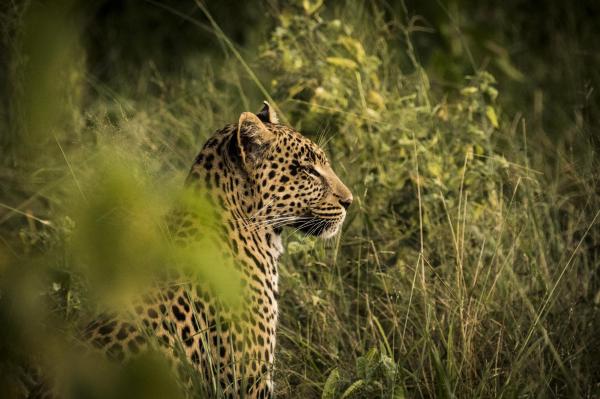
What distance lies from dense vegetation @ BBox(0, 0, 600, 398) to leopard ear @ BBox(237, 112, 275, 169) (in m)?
0.33

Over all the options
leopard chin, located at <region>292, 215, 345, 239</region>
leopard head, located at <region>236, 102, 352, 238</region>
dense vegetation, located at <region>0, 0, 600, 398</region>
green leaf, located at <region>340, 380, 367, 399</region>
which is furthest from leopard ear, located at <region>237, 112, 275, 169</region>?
green leaf, located at <region>340, 380, 367, 399</region>

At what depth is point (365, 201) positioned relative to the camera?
5430 millimetres

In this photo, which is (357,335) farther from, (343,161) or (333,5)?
(333,5)

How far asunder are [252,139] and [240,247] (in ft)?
1.65

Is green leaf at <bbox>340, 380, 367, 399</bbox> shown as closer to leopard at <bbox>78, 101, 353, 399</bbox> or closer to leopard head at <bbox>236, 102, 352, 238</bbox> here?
leopard at <bbox>78, 101, 353, 399</bbox>

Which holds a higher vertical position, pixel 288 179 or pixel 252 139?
pixel 252 139

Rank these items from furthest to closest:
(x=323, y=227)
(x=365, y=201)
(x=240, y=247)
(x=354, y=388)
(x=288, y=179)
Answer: (x=365, y=201) → (x=323, y=227) → (x=288, y=179) → (x=240, y=247) → (x=354, y=388)

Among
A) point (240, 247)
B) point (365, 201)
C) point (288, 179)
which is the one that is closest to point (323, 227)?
point (288, 179)

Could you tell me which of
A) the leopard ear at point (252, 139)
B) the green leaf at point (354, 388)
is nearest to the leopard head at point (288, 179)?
the leopard ear at point (252, 139)

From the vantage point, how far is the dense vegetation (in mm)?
1309

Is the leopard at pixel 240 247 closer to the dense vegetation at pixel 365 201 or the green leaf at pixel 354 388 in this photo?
the dense vegetation at pixel 365 201

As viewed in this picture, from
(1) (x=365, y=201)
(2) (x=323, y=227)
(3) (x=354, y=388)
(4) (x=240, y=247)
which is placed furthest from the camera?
(1) (x=365, y=201)

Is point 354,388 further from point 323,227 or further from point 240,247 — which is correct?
point 323,227

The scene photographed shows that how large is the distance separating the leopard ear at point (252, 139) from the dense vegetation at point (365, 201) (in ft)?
1.07
